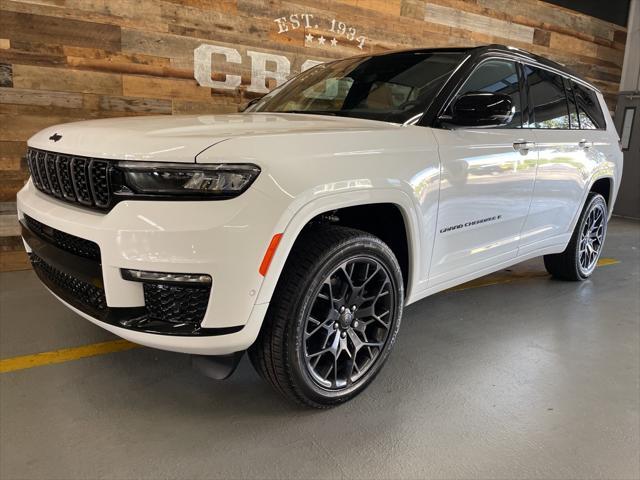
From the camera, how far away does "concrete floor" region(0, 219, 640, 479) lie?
5.96 feet

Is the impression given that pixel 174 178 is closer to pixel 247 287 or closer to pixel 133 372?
pixel 247 287

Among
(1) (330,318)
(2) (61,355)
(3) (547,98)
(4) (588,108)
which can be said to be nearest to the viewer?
(1) (330,318)

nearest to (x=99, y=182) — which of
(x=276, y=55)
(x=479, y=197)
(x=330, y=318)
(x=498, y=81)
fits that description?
(x=330, y=318)

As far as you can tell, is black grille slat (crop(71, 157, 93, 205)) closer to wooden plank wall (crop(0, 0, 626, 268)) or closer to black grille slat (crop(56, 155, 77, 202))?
black grille slat (crop(56, 155, 77, 202))

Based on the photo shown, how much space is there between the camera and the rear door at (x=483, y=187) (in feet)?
7.99

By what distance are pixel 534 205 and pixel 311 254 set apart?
1860 millimetres

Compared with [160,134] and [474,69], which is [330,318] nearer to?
[160,134]

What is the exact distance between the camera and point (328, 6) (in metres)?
5.09

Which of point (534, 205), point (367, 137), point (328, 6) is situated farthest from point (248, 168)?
point (328, 6)

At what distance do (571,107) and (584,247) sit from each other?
1.21 m

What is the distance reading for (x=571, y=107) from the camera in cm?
362

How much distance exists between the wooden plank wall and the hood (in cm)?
186

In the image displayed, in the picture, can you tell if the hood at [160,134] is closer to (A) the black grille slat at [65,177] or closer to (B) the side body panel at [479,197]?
(A) the black grille slat at [65,177]

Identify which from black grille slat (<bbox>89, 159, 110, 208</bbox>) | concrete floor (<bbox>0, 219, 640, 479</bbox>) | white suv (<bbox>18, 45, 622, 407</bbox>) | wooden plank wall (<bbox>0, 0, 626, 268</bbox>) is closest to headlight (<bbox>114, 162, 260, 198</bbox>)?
white suv (<bbox>18, 45, 622, 407</bbox>)
